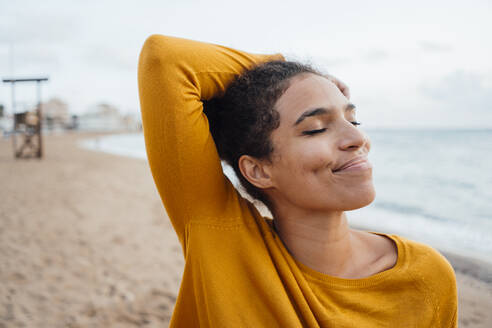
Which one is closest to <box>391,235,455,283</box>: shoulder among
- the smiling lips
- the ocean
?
the smiling lips

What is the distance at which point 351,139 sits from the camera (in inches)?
45.0

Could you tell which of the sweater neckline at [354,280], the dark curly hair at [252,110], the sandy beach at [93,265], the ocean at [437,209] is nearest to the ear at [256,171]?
the dark curly hair at [252,110]

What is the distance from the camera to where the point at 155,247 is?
4574 millimetres

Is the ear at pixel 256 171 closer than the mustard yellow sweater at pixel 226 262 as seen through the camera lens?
No

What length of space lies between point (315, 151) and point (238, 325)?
620 mm

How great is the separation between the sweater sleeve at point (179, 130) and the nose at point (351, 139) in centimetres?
46

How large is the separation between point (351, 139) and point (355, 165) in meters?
0.09

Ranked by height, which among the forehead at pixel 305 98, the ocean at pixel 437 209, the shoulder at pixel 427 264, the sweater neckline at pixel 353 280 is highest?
the forehead at pixel 305 98

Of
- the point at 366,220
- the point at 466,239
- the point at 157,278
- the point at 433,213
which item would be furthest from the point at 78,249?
the point at 433,213

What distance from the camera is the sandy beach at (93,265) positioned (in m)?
2.94

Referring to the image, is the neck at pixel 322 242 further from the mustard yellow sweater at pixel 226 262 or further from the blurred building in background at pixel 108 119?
the blurred building in background at pixel 108 119

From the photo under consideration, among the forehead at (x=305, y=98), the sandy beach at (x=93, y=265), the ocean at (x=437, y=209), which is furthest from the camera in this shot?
the ocean at (x=437, y=209)

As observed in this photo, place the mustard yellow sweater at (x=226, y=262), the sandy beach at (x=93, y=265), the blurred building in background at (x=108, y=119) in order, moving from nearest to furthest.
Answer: the mustard yellow sweater at (x=226, y=262)
the sandy beach at (x=93, y=265)
the blurred building in background at (x=108, y=119)

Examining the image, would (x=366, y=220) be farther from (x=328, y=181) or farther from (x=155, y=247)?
(x=328, y=181)
